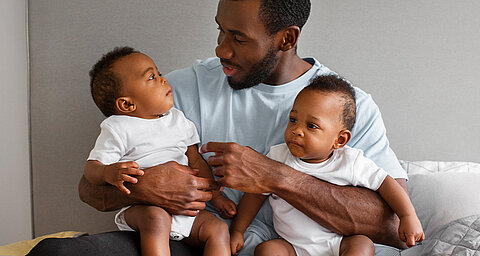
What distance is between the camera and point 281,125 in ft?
5.52

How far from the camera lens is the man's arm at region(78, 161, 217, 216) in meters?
1.39

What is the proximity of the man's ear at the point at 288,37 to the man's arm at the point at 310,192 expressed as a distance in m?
0.45

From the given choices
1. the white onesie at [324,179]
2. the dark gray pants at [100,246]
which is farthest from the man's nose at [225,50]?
the dark gray pants at [100,246]

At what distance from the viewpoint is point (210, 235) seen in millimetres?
1424

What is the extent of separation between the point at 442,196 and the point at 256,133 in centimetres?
71

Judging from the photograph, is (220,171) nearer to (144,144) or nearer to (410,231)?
(144,144)

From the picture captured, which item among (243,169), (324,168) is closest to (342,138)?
(324,168)

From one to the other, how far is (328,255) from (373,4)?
121 centimetres

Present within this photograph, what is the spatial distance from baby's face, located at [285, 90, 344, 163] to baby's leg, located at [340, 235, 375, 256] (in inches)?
Result: 11.2

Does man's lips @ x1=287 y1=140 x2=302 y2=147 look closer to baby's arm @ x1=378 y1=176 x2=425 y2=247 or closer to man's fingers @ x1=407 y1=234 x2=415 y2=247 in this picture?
baby's arm @ x1=378 y1=176 x2=425 y2=247

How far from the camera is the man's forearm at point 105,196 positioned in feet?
4.77

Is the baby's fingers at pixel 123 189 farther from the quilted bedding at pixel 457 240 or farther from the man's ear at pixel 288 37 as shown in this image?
the quilted bedding at pixel 457 240

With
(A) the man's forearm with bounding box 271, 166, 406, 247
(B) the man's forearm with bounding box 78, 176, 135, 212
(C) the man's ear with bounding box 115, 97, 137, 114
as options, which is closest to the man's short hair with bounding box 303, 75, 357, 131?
(A) the man's forearm with bounding box 271, 166, 406, 247

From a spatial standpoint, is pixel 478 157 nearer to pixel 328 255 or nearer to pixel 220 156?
pixel 328 255
